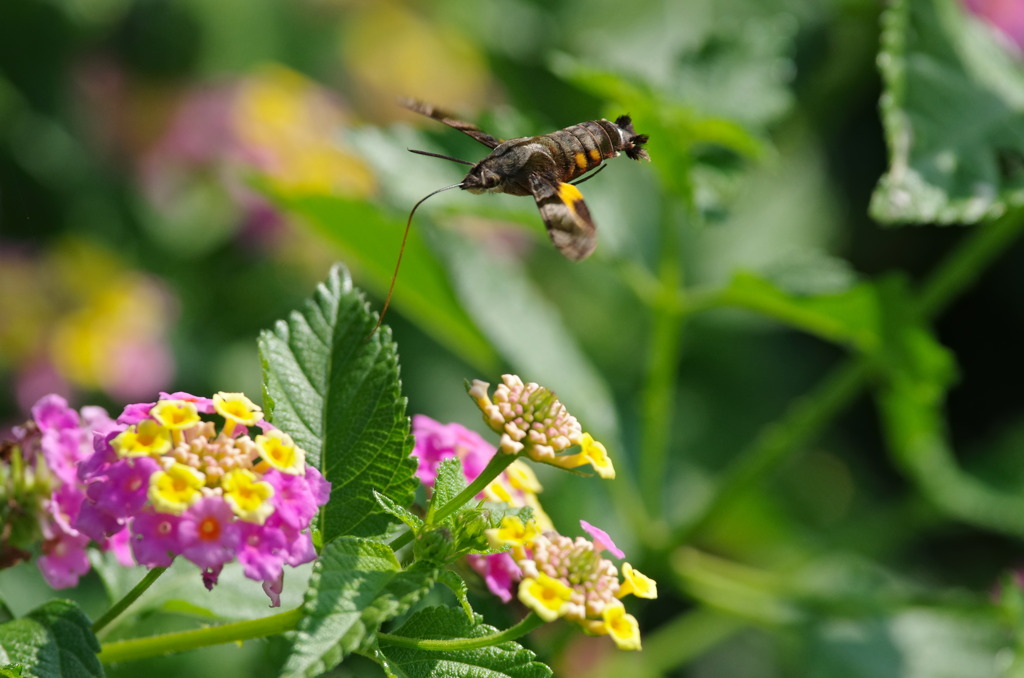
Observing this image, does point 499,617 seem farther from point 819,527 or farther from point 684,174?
point 819,527

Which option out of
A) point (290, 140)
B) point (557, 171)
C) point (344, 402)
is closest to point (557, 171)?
point (557, 171)

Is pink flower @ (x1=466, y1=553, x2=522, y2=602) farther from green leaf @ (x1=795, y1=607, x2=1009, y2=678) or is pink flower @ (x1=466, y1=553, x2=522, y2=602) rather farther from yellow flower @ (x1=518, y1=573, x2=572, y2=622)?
green leaf @ (x1=795, y1=607, x2=1009, y2=678)

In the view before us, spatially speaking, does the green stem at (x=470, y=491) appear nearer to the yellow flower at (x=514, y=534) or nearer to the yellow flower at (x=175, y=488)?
the yellow flower at (x=514, y=534)

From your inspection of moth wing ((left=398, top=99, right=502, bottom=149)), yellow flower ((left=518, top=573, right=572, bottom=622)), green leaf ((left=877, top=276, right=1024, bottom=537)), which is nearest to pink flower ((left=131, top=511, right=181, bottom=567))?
yellow flower ((left=518, top=573, right=572, bottom=622))

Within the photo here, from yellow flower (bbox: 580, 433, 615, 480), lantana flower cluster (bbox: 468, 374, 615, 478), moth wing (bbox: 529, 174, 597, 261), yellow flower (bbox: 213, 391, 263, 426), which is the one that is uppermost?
moth wing (bbox: 529, 174, 597, 261)

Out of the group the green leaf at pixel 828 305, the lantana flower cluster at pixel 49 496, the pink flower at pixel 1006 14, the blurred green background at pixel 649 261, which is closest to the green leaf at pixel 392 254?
the blurred green background at pixel 649 261
